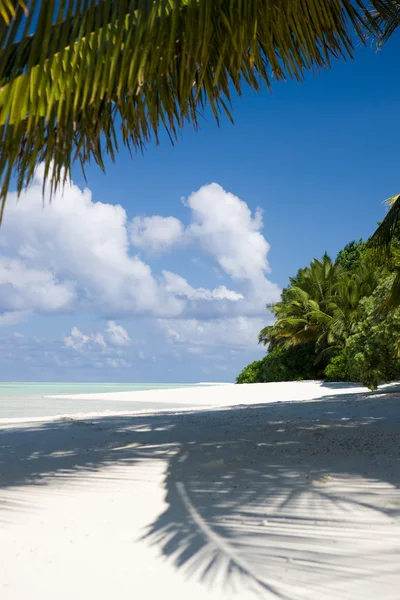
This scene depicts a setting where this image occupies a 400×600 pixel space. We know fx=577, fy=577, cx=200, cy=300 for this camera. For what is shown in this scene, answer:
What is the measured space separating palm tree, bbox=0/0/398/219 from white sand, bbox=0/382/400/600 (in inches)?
72.6

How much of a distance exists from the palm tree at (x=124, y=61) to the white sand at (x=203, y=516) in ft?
6.05

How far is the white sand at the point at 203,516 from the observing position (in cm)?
259

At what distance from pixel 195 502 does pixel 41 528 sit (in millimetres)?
1002

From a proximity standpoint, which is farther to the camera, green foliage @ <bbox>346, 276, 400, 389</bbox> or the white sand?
green foliage @ <bbox>346, 276, 400, 389</bbox>

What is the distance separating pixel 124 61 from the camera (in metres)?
2.62

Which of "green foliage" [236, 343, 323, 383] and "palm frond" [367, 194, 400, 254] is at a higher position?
"palm frond" [367, 194, 400, 254]

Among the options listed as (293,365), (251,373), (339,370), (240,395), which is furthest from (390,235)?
(251,373)

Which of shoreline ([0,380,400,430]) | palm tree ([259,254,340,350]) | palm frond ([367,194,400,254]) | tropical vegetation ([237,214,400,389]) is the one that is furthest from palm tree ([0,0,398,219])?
palm tree ([259,254,340,350])

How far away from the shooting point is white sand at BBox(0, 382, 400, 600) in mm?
2588

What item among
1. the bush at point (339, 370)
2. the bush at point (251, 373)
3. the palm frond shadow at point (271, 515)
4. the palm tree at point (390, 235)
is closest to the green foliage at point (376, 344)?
the palm tree at point (390, 235)

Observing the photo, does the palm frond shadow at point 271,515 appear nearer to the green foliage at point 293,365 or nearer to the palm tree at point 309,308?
the palm tree at point 309,308

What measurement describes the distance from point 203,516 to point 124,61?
2604mm

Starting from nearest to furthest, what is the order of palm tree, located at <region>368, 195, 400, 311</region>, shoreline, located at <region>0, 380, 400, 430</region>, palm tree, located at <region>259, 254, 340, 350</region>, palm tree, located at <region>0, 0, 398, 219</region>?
palm tree, located at <region>0, 0, 398, 219</region>, palm tree, located at <region>368, 195, 400, 311</region>, shoreline, located at <region>0, 380, 400, 430</region>, palm tree, located at <region>259, 254, 340, 350</region>

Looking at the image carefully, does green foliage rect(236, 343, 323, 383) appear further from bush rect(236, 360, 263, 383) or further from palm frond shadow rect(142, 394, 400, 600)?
palm frond shadow rect(142, 394, 400, 600)
